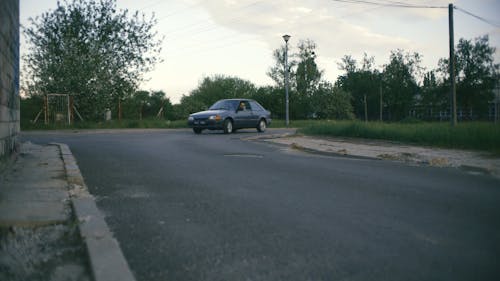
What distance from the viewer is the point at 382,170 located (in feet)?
23.7

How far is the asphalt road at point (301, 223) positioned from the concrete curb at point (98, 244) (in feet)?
0.36

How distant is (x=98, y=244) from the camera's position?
286 cm

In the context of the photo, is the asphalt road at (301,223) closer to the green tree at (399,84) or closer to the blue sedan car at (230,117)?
the blue sedan car at (230,117)

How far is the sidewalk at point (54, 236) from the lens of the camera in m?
2.51

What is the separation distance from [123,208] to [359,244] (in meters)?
2.29

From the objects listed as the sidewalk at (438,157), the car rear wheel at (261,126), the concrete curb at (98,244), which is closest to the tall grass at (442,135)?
the sidewalk at (438,157)

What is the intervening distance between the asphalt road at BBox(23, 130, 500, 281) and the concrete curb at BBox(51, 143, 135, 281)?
0.11 meters

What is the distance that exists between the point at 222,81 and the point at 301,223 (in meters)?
68.4

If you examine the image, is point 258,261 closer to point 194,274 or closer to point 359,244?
point 194,274

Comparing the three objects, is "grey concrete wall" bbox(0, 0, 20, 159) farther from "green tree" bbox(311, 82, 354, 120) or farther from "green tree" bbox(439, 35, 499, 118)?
"green tree" bbox(439, 35, 499, 118)

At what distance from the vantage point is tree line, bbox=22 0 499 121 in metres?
28.0

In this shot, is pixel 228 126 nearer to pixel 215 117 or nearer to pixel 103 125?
pixel 215 117

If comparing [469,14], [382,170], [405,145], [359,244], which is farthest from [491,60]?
[359,244]

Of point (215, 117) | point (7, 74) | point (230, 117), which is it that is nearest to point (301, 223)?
point (7, 74)
